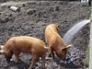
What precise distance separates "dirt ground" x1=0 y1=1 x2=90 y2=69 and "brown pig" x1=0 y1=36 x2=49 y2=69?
24 cm

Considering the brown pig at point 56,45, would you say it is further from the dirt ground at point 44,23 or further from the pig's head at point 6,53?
the pig's head at point 6,53

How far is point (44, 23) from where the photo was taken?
8.38 metres

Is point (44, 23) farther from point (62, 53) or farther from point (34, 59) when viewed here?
point (34, 59)

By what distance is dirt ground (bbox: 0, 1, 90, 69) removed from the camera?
6.27 m

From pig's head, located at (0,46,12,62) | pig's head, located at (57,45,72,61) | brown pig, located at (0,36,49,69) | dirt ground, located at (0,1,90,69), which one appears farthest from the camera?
dirt ground, located at (0,1,90,69)

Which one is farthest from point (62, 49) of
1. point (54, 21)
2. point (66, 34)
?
point (54, 21)

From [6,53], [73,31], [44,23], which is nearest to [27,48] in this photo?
[6,53]

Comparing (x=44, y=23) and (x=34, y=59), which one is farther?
(x=44, y=23)

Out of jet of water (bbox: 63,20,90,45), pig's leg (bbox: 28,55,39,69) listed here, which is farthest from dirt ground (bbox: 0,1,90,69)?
pig's leg (bbox: 28,55,39,69)

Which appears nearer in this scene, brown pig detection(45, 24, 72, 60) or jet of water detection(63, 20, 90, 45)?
brown pig detection(45, 24, 72, 60)

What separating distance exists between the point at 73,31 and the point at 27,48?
7.78 ft

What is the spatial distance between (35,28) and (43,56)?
2.22 m

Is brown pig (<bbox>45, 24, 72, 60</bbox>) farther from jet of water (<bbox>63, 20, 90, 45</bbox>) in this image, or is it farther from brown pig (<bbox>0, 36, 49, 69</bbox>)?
jet of water (<bbox>63, 20, 90, 45</bbox>)

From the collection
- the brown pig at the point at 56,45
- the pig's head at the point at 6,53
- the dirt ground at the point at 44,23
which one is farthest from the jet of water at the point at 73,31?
the pig's head at the point at 6,53
